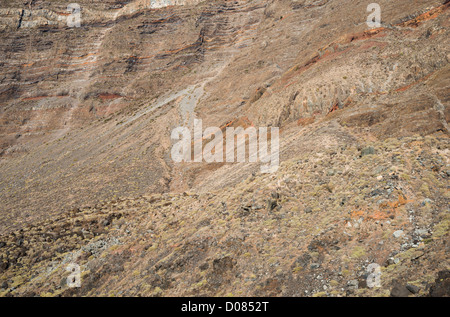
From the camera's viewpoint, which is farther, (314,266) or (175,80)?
(175,80)

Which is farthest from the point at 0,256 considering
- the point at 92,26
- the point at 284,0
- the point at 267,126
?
the point at 92,26

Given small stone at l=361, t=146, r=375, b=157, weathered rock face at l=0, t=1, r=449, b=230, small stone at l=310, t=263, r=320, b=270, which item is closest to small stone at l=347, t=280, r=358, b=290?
small stone at l=310, t=263, r=320, b=270

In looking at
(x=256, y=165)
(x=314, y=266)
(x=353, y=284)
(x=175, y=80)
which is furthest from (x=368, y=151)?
(x=175, y=80)

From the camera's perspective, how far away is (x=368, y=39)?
2277 cm

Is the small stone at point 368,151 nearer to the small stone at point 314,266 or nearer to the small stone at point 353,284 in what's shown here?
the small stone at point 314,266

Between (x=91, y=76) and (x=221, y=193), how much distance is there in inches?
1954

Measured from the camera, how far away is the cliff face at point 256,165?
8641mm

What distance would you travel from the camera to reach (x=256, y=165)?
1636 centimetres

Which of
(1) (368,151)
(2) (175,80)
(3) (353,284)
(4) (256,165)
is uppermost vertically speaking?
(2) (175,80)

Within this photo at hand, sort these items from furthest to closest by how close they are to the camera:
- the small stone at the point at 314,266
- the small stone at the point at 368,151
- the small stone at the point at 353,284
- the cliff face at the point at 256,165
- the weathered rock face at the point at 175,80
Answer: the weathered rock face at the point at 175,80 → the small stone at the point at 368,151 → the cliff face at the point at 256,165 → the small stone at the point at 314,266 → the small stone at the point at 353,284

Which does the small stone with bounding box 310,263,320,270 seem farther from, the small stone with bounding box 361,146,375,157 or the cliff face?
the small stone with bounding box 361,146,375,157

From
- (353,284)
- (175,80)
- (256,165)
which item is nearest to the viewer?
(353,284)

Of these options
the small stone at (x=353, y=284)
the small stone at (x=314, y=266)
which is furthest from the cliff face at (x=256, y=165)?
the small stone at (x=314, y=266)

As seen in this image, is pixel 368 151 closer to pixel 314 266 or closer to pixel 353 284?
pixel 314 266
